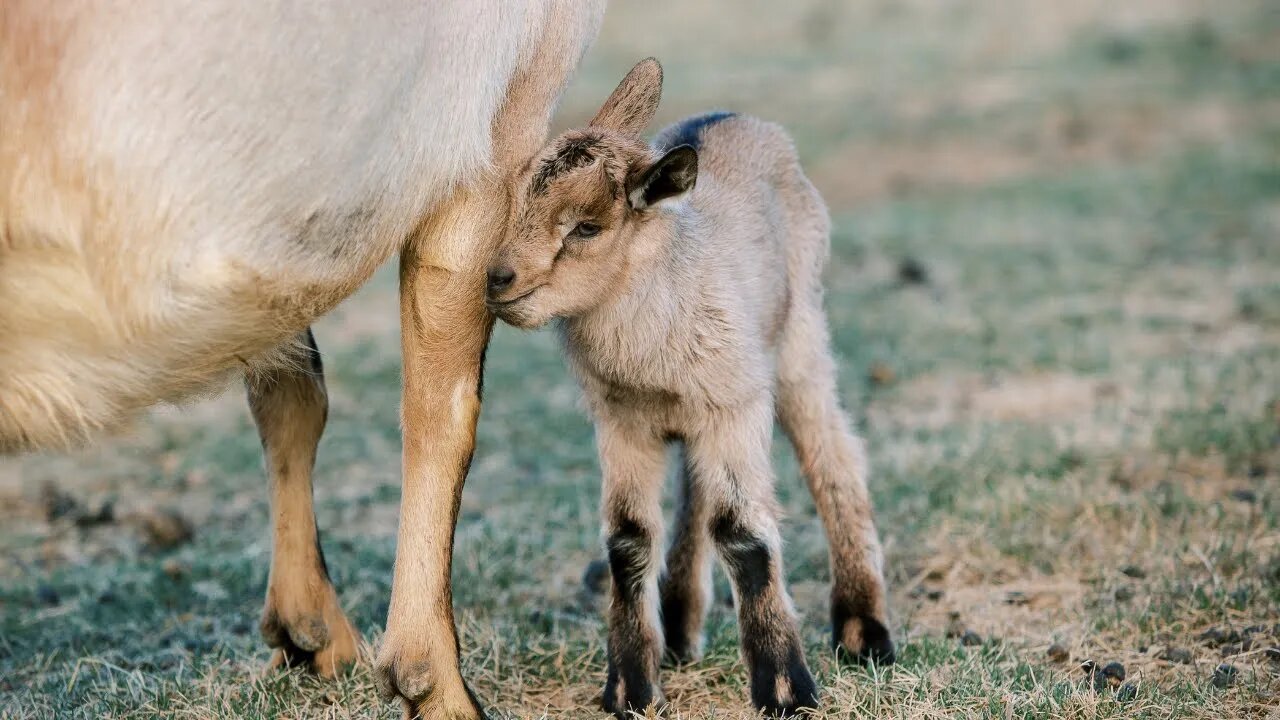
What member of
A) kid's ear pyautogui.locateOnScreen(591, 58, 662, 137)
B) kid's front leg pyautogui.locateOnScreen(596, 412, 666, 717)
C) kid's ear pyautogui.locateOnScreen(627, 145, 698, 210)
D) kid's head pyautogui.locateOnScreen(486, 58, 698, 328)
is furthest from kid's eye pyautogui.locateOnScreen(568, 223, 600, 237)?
kid's front leg pyautogui.locateOnScreen(596, 412, 666, 717)

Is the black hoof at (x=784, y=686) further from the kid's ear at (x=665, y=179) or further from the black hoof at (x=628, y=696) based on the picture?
the kid's ear at (x=665, y=179)

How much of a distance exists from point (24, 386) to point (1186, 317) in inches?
288

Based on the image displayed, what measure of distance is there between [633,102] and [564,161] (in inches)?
18.2

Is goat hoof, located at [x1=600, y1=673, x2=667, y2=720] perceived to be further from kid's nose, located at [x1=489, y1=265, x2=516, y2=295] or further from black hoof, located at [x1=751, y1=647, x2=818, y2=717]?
kid's nose, located at [x1=489, y1=265, x2=516, y2=295]

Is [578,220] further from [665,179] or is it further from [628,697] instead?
[628,697]

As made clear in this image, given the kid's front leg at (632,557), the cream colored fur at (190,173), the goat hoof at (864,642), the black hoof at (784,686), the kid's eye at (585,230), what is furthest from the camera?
the goat hoof at (864,642)

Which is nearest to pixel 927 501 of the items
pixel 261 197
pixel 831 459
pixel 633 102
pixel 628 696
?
pixel 831 459

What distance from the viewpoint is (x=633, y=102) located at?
13.3 feet

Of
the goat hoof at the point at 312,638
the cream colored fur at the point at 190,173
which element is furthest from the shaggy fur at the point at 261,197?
the goat hoof at the point at 312,638

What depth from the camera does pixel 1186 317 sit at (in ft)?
28.4

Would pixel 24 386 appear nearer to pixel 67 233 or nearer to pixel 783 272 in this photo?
pixel 67 233

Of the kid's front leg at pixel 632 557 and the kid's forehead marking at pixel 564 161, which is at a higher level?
the kid's forehead marking at pixel 564 161

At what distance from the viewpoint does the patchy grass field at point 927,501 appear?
13.8 feet

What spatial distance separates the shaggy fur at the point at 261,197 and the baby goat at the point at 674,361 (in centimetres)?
19
